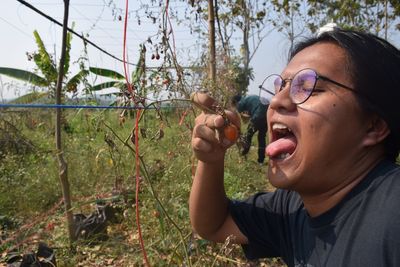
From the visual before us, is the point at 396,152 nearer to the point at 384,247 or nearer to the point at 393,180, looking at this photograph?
the point at 393,180

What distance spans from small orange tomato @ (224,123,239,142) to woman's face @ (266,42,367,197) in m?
0.12

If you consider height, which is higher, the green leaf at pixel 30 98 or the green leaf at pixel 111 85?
the green leaf at pixel 111 85

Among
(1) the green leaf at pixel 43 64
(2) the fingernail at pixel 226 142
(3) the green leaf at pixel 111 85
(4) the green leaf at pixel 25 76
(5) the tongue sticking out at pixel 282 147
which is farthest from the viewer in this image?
(4) the green leaf at pixel 25 76

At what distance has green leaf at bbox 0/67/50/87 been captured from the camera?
302 inches

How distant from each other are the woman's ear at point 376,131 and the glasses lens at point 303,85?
19cm

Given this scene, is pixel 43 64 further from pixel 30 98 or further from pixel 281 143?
pixel 281 143

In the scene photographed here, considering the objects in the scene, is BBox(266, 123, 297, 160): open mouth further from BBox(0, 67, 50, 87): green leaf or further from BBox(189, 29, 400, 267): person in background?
BBox(0, 67, 50, 87): green leaf

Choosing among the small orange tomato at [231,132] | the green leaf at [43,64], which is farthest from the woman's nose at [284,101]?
the green leaf at [43,64]

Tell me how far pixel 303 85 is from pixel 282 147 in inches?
7.4

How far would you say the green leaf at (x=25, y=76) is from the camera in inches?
302

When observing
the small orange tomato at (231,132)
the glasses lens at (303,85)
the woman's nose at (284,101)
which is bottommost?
the small orange tomato at (231,132)

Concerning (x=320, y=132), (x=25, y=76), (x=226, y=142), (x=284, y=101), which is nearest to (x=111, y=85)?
(x=226, y=142)

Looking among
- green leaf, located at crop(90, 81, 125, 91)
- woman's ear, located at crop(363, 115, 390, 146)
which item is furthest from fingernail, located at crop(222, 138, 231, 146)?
green leaf, located at crop(90, 81, 125, 91)

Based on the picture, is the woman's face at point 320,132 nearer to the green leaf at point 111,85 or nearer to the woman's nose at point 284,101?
the woman's nose at point 284,101
